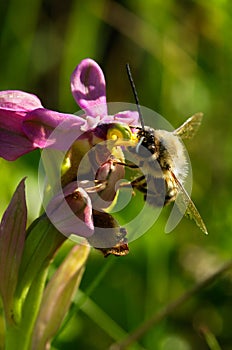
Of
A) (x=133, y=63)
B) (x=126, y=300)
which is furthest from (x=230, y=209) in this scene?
(x=133, y=63)

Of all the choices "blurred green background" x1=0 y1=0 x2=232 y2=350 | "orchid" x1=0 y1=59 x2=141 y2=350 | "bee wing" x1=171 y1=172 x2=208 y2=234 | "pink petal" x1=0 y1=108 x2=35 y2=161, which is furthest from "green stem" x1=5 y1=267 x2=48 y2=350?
"blurred green background" x1=0 y1=0 x2=232 y2=350

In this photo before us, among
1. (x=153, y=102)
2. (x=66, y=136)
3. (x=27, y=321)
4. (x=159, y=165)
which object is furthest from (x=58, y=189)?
(x=153, y=102)

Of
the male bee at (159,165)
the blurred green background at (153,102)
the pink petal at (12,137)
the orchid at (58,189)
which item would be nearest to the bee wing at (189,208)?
the male bee at (159,165)

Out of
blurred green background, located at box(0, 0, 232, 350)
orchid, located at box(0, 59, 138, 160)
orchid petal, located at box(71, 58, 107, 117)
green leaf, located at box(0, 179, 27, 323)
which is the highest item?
orchid petal, located at box(71, 58, 107, 117)

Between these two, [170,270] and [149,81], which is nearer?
[170,270]

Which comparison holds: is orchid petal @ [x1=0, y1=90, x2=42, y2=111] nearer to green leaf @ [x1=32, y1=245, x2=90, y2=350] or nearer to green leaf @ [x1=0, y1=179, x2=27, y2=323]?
green leaf @ [x1=0, y1=179, x2=27, y2=323]

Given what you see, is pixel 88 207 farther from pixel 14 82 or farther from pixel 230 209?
pixel 14 82
